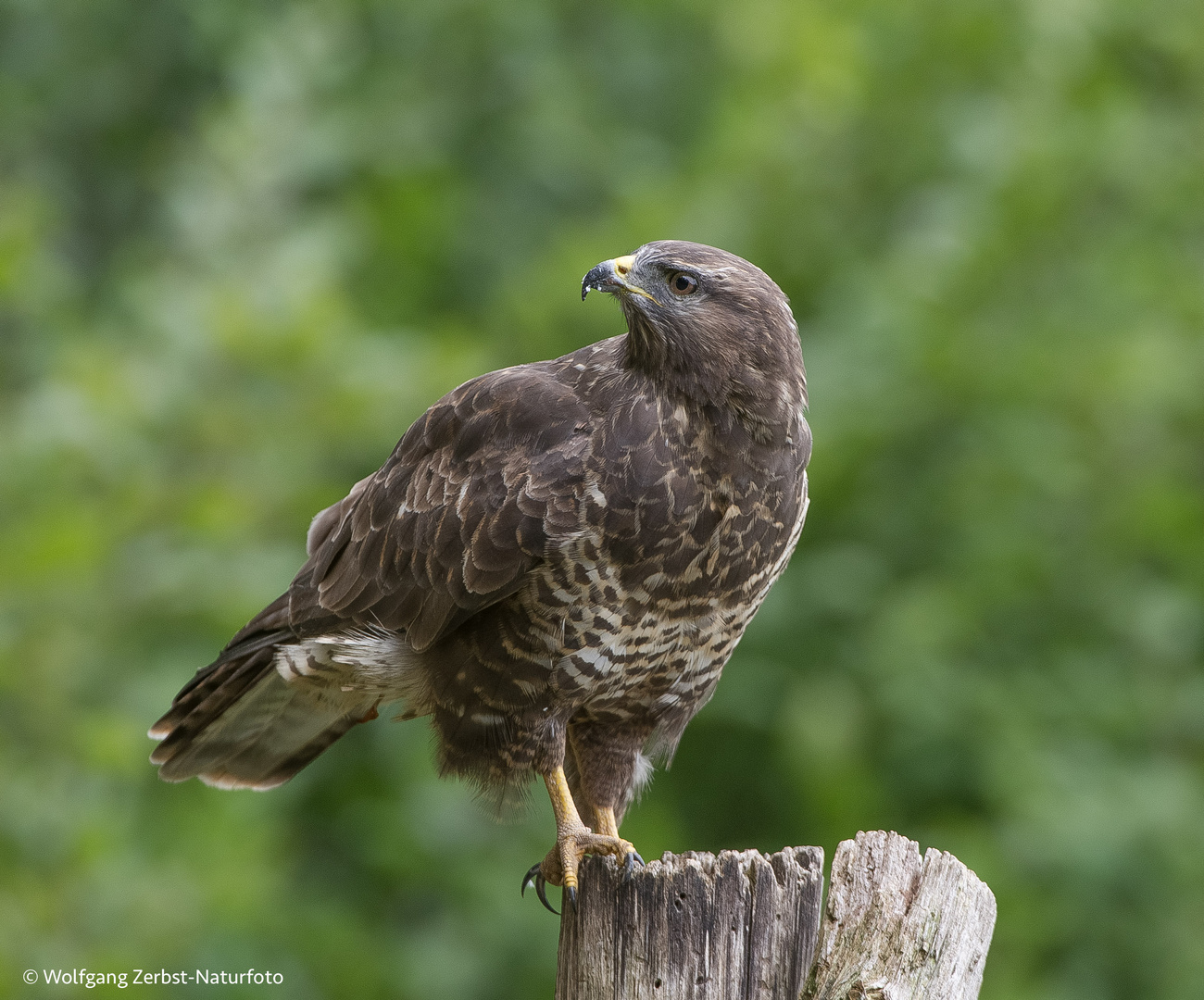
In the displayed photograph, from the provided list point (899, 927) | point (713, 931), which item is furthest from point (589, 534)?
point (899, 927)

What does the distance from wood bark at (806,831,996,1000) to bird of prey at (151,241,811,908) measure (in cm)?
47

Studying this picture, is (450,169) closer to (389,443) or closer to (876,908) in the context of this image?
(389,443)

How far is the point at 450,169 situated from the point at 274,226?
6.37ft

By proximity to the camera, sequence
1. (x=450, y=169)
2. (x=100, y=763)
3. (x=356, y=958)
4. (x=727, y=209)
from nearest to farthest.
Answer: (x=100, y=763) < (x=356, y=958) < (x=727, y=209) < (x=450, y=169)

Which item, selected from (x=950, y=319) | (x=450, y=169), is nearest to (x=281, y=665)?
(x=950, y=319)

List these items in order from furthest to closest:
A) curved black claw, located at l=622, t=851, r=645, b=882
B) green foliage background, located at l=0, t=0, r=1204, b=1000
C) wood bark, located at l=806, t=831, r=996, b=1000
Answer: green foliage background, located at l=0, t=0, r=1204, b=1000
curved black claw, located at l=622, t=851, r=645, b=882
wood bark, located at l=806, t=831, r=996, b=1000

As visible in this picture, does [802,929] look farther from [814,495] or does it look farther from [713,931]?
[814,495]

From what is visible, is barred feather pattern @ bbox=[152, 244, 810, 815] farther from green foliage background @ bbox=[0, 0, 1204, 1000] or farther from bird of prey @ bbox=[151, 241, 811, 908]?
green foliage background @ bbox=[0, 0, 1204, 1000]

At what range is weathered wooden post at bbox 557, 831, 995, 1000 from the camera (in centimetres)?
262

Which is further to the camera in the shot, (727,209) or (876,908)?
(727,209)

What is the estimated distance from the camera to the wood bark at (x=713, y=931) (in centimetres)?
270

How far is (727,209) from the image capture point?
6.34m

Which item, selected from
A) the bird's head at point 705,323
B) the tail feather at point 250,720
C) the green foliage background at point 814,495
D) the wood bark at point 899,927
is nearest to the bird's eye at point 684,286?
the bird's head at point 705,323

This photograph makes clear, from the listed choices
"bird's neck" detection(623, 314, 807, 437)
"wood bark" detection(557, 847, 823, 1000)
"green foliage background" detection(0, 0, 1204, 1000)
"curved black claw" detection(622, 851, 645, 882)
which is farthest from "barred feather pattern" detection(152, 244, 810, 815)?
"green foliage background" detection(0, 0, 1204, 1000)
